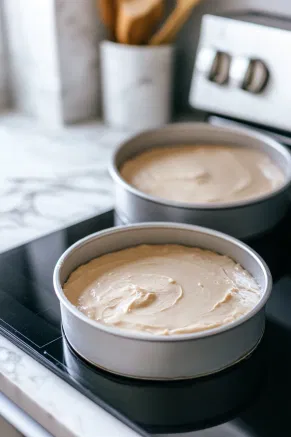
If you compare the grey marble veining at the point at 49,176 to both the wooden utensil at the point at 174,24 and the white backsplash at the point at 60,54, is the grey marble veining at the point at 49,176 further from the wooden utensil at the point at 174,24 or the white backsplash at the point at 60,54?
the wooden utensil at the point at 174,24

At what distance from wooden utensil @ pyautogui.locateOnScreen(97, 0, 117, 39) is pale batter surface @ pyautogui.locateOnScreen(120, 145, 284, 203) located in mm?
336

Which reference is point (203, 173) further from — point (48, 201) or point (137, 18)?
point (137, 18)

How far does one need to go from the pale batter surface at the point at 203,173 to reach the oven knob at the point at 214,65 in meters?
0.12

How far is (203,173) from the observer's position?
0.89 meters

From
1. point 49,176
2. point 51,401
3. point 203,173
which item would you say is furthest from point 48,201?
point 51,401

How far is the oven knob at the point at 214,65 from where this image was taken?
0.99 meters

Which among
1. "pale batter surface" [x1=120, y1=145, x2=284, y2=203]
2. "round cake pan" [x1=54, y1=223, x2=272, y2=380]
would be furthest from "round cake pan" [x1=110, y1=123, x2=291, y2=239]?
"round cake pan" [x1=54, y1=223, x2=272, y2=380]

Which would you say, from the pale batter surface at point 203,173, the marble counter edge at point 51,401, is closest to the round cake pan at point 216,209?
the pale batter surface at point 203,173

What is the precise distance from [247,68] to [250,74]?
11 mm

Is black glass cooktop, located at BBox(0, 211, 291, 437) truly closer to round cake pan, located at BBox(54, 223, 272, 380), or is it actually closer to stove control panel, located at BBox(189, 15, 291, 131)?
round cake pan, located at BBox(54, 223, 272, 380)

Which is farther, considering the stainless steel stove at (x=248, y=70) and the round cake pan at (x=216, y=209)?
the stainless steel stove at (x=248, y=70)

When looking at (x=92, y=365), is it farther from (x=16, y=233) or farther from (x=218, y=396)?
(x=16, y=233)

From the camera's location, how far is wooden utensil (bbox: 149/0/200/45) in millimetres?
1109

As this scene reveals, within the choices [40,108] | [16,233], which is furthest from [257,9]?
[16,233]
